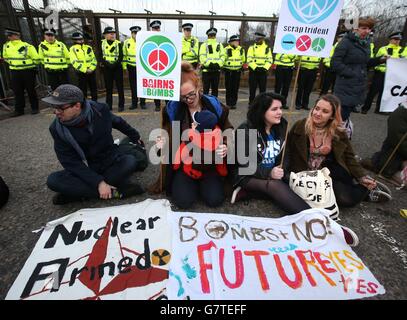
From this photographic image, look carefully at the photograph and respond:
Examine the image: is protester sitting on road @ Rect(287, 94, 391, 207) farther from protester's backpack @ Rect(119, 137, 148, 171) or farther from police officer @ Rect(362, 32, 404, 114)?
police officer @ Rect(362, 32, 404, 114)

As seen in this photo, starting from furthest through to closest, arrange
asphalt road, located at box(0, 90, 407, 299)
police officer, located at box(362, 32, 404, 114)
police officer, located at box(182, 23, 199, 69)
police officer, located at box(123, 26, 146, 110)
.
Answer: police officer, located at box(182, 23, 199, 69), police officer, located at box(123, 26, 146, 110), police officer, located at box(362, 32, 404, 114), asphalt road, located at box(0, 90, 407, 299)

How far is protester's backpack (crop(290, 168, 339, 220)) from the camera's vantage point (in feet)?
7.91

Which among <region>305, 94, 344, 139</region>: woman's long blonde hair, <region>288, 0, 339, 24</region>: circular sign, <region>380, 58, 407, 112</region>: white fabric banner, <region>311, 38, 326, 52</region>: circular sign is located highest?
<region>288, 0, 339, 24</region>: circular sign

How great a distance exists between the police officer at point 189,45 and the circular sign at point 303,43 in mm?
4958

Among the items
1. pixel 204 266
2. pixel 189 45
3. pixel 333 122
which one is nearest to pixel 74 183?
pixel 204 266

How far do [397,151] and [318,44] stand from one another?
1.86 m

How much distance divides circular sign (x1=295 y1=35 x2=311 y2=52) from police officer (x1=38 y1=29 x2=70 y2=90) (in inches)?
237

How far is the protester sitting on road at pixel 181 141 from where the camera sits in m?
2.57

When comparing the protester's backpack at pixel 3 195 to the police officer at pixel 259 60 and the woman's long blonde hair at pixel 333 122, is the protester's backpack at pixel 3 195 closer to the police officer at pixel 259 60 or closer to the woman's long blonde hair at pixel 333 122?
the woman's long blonde hair at pixel 333 122

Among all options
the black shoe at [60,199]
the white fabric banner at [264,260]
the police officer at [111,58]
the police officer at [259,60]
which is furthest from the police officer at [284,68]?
the black shoe at [60,199]

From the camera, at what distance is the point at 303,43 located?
8.20ft

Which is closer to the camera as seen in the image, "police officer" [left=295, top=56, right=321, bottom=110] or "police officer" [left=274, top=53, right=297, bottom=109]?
"police officer" [left=295, top=56, right=321, bottom=110]

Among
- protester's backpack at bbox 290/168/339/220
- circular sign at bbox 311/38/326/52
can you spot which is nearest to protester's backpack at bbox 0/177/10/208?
protester's backpack at bbox 290/168/339/220
